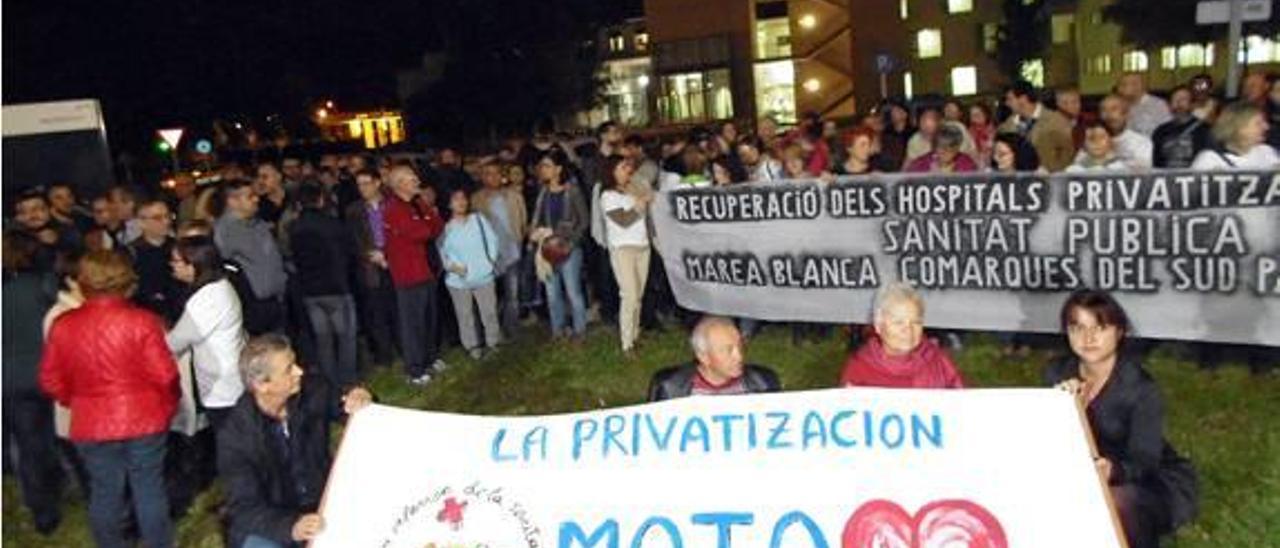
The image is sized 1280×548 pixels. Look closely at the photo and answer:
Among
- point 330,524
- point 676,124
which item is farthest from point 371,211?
point 676,124

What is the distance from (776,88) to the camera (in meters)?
49.6

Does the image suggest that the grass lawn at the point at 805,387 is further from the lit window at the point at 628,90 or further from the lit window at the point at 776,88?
the lit window at the point at 628,90

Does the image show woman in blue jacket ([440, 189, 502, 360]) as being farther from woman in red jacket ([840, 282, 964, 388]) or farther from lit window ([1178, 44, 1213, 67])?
lit window ([1178, 44, 1213, 67])

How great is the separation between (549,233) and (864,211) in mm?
2635

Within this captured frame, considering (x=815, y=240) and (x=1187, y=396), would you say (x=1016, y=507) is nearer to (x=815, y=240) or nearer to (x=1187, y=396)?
(x=1187, y=396)

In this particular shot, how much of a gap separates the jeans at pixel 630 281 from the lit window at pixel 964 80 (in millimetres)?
51299

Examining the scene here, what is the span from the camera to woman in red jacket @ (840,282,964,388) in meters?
4.76

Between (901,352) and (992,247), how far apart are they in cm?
326

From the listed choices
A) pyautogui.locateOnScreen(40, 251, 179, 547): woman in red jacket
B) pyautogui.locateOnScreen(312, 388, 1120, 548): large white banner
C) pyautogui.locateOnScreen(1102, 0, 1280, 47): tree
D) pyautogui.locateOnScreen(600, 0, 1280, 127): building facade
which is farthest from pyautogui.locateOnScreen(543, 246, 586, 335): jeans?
pyautogui.locateOnScreen(1102, 0, 1280, 47): tree

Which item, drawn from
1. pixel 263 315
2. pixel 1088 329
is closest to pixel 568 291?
pixel 263 315

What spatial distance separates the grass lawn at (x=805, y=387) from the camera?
5.72 metres

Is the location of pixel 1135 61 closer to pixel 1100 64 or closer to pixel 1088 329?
pixel 1100 64

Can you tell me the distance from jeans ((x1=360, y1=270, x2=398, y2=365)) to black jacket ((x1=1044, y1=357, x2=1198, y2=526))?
628 centimetres

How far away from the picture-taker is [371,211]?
9.43 m
